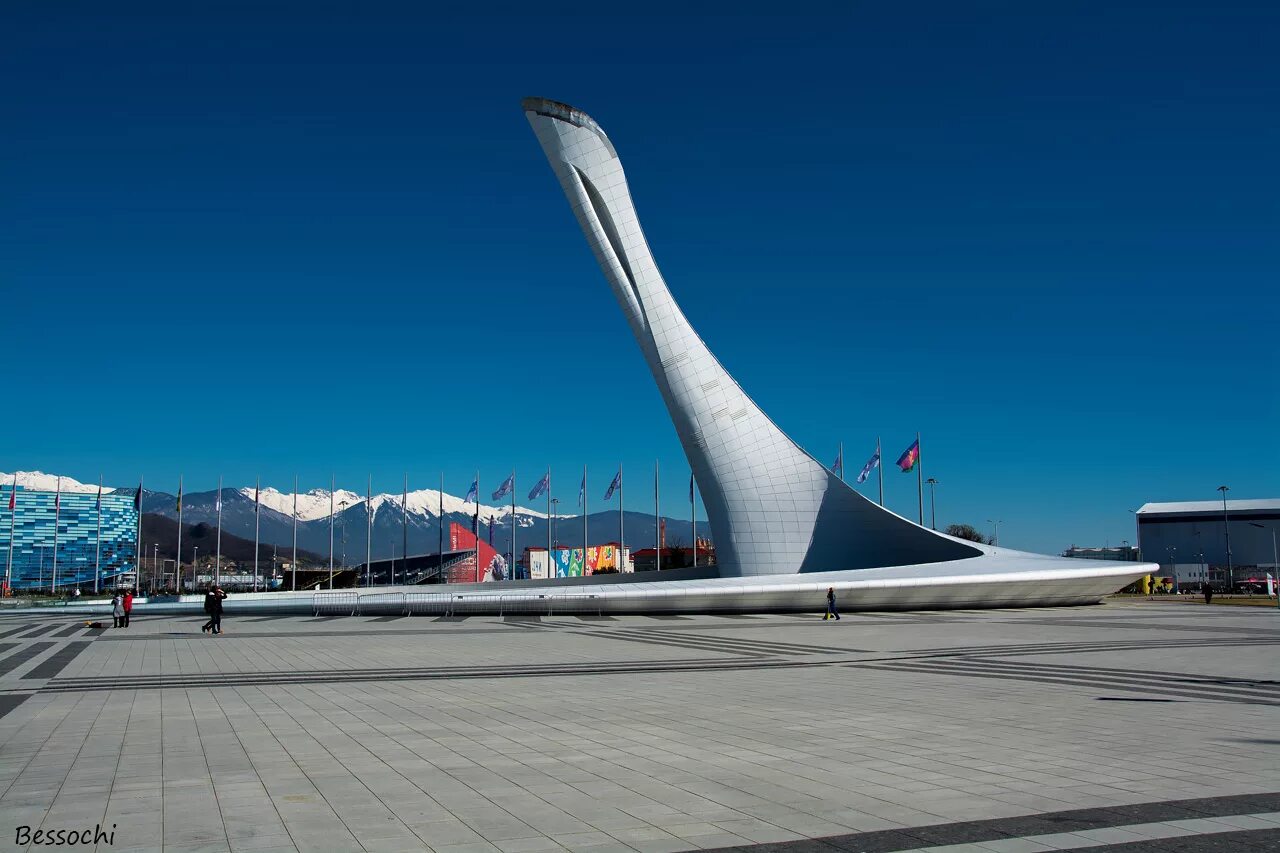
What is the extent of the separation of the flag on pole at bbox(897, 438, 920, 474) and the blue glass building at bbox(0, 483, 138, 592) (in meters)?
85.0

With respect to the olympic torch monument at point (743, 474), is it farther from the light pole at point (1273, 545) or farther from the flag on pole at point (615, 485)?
the light pole at point (1273, 545)

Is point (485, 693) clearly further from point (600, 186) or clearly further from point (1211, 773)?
point (600, 186)

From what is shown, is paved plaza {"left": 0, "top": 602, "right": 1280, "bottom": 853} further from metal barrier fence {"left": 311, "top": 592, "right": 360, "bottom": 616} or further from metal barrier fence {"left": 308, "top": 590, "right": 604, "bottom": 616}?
metal barrier fence {"left": 311, "top": 592, "right": 360, "bottom": 616}

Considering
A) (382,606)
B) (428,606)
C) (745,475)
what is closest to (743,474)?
(745,475)

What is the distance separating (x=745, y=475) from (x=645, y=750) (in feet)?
82.0

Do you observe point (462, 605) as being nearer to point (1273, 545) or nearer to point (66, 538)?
point (1273, 545)

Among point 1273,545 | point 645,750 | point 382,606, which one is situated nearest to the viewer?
point 645,750

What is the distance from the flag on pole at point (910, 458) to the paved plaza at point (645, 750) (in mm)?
21389

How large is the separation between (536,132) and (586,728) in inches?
972

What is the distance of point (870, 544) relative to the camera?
32.4 meters

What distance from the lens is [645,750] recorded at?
23.5ft

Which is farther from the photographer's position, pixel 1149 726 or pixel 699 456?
pixel 699 456

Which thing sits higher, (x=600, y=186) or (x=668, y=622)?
(x=600, y=186)

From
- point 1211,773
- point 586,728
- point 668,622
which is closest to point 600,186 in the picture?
point 668,622
